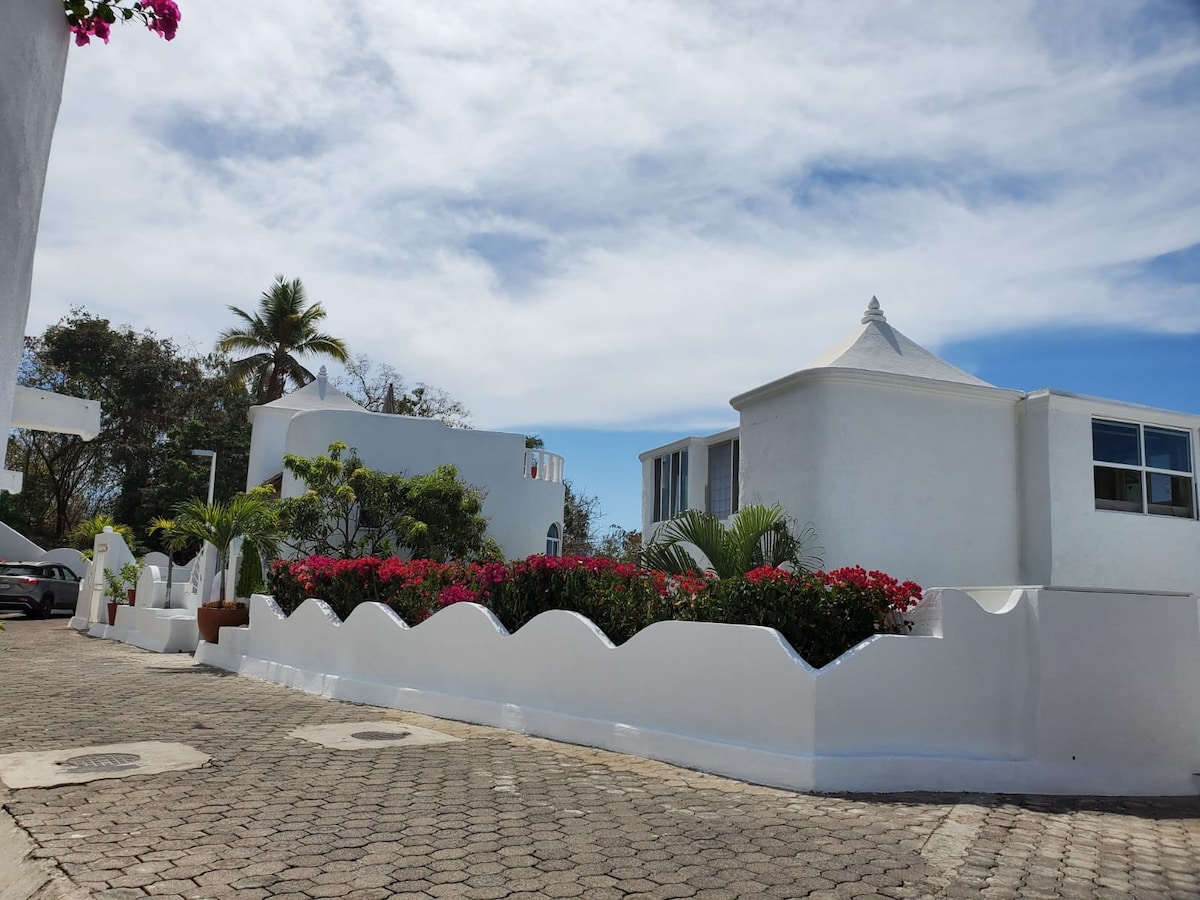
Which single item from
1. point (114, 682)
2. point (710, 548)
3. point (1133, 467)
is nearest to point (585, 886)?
point (710, 548)

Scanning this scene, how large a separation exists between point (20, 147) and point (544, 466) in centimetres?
2085

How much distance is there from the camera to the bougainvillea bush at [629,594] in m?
7.85

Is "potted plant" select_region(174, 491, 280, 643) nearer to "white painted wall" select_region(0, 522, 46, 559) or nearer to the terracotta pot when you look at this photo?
the terracotta pot

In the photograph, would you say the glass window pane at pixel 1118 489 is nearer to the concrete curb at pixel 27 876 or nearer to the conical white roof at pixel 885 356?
the conical white roof at pixel 885 356

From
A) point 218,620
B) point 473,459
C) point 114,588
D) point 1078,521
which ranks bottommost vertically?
point 218,620

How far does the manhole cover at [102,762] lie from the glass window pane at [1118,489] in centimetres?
1159

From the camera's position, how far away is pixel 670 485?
18.0 m

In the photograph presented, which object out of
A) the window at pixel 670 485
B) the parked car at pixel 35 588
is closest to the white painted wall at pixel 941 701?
the window at pixel 670 485

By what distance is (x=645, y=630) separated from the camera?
8406mm

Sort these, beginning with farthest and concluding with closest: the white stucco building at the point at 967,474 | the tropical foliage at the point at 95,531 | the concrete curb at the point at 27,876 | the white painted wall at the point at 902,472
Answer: the tropical foliage at the point at 95,531
the white stucco building at the point at 967,474
the white painted wall at the point at 902,472
the concrete curb at the point at 27,876

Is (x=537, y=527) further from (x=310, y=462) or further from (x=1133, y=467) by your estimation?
(x=1133, y=467)

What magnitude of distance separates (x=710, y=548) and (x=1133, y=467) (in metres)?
6.62

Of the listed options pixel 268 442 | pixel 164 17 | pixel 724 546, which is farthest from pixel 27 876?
pixel 268 442

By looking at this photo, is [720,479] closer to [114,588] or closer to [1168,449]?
[1168,449]
